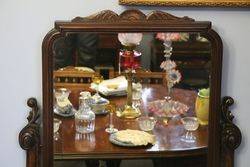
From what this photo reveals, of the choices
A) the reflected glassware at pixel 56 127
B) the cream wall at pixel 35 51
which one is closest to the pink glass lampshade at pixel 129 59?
the cream wall at pixel 35 51

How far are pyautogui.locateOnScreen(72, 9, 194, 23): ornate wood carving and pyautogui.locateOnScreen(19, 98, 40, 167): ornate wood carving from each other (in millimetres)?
269

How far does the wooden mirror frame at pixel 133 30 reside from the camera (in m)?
1.15

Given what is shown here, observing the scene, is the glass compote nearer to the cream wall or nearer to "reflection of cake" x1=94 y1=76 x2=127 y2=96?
"reflection of cake" x1=94 y1=76 x2=127 y2=96

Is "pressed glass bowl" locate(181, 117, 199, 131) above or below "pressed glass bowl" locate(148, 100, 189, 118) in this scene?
below

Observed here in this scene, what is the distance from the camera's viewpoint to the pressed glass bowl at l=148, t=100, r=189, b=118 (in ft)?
4.12

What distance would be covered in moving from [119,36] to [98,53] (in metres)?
0.08

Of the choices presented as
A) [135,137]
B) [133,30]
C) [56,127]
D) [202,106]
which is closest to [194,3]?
[133,30]

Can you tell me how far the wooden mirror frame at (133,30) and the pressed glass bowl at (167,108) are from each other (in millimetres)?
89

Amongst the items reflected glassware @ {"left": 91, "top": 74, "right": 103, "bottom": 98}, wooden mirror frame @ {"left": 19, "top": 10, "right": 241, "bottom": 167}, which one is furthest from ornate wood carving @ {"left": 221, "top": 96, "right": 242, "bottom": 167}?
reflected glassware @ {"left": 91, "top": 74, "right": 103, "bottom": 98}

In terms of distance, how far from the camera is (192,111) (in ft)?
4.11

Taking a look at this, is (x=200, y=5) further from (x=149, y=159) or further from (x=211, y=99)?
(x=149, y=159)

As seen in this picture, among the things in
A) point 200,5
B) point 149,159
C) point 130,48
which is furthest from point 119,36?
point 149,159

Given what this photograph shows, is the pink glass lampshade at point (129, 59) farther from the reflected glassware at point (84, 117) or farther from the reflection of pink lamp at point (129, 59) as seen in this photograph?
the reflected glassware at point (84, 117)

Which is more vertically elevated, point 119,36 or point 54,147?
point 119,36
